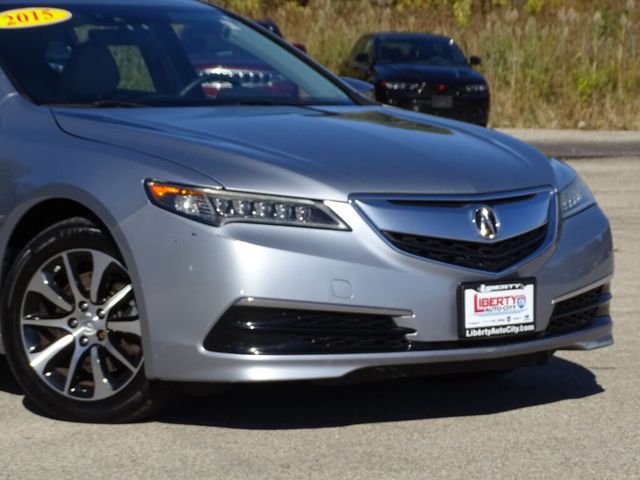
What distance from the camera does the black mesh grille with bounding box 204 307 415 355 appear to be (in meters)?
5.43

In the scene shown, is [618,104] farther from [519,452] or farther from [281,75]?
[519,452]

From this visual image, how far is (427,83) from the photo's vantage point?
23.5 metres

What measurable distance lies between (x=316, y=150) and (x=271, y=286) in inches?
24.4

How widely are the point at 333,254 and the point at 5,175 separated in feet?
4.48

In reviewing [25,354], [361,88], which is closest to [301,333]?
[25,354]

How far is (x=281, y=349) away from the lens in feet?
17.9

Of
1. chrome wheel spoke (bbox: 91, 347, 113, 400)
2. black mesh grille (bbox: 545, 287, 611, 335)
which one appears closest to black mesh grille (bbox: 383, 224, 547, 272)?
black mesh grille (bbox: 545, 287, 611, 335)

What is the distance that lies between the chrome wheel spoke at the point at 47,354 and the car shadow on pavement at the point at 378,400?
42 centimetres

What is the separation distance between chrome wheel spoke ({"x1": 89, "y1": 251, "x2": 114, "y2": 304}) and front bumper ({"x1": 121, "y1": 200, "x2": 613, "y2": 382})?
0.18m

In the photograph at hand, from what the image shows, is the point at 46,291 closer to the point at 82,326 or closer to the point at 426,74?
the point at 82,326

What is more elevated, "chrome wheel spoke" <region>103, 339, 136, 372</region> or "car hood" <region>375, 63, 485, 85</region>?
"chrome wheel spoke" <region>103, 339, 136, 372</region>

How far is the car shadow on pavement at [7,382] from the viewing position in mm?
6438

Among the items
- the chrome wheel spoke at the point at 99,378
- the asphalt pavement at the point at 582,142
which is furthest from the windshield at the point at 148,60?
the asphalt pavement at the point at 582,142

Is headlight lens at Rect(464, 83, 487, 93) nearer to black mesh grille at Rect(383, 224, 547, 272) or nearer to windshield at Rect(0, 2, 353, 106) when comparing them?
windshield at Rect(0, 2, 353, 106)
